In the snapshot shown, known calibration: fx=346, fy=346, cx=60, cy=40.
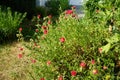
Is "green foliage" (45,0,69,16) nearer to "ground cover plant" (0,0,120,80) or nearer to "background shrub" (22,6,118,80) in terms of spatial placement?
"ground cover plant" (0,0,120,80)

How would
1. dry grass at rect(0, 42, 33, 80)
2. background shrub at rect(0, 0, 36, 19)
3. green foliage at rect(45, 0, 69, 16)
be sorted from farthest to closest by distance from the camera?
green foliage at rect(45, 0, 69, 16)
background shrub at rect(0, 0, 36, 19)
dry grass at rect(0, 42, 33, 80)

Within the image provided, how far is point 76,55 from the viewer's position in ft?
16.9

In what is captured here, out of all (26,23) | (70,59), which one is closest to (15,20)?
(26,23)

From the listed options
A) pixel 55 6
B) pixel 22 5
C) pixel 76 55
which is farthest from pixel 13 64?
pixel 55 6

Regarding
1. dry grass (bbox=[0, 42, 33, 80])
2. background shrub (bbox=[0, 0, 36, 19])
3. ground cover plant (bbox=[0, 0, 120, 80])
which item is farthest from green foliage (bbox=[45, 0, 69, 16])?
ground cover plant (bbox=[0, 0, 120, 80])

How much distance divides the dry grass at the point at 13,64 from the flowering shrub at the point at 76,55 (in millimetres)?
946

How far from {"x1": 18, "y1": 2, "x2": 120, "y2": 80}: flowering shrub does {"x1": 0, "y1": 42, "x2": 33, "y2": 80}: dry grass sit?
0.95 metres

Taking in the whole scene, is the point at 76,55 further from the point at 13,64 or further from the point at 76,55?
the point at 13,64

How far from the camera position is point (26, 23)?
37.8 feet

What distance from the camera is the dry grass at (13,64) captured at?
6659 millimetres

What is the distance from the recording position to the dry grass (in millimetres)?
Answer: 6659

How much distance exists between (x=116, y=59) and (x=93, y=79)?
1.49ft

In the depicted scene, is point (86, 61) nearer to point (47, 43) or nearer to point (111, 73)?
point (111, 73)

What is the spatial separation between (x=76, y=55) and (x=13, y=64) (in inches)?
101
